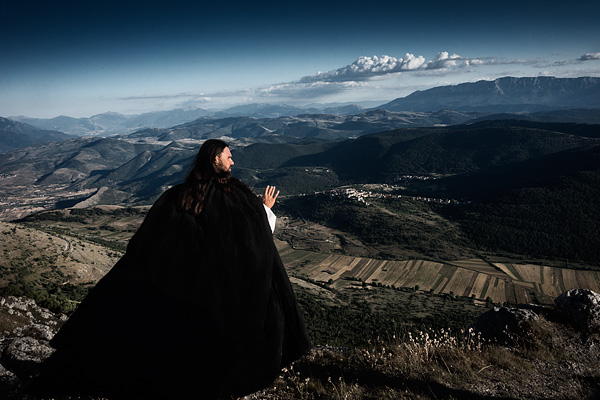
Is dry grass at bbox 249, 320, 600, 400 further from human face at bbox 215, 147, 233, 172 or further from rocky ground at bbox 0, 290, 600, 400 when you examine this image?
human face at bbox 215, 147, 233, 172

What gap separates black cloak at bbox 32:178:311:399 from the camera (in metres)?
3.37

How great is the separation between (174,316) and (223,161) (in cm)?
205

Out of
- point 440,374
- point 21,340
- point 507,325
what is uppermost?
point 21,340

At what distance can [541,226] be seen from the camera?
116 m

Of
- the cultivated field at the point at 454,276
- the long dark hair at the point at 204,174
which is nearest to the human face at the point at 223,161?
the long dark hair at the point at 204,174

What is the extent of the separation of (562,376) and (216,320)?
689 centimetres

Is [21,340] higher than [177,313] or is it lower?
lower

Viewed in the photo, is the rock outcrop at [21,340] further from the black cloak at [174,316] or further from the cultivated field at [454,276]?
the cultivated field at [454,276]

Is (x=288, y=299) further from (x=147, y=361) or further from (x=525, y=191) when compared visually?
(x=525, y=191)

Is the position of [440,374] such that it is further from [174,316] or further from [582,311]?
[582,311]

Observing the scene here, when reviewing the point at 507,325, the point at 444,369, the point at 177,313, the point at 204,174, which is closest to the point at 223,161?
the point at 204,174

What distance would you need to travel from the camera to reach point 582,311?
27.3ft

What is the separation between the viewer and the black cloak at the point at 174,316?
3.37 m

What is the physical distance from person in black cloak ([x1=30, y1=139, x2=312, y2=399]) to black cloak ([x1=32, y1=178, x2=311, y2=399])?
12mm
